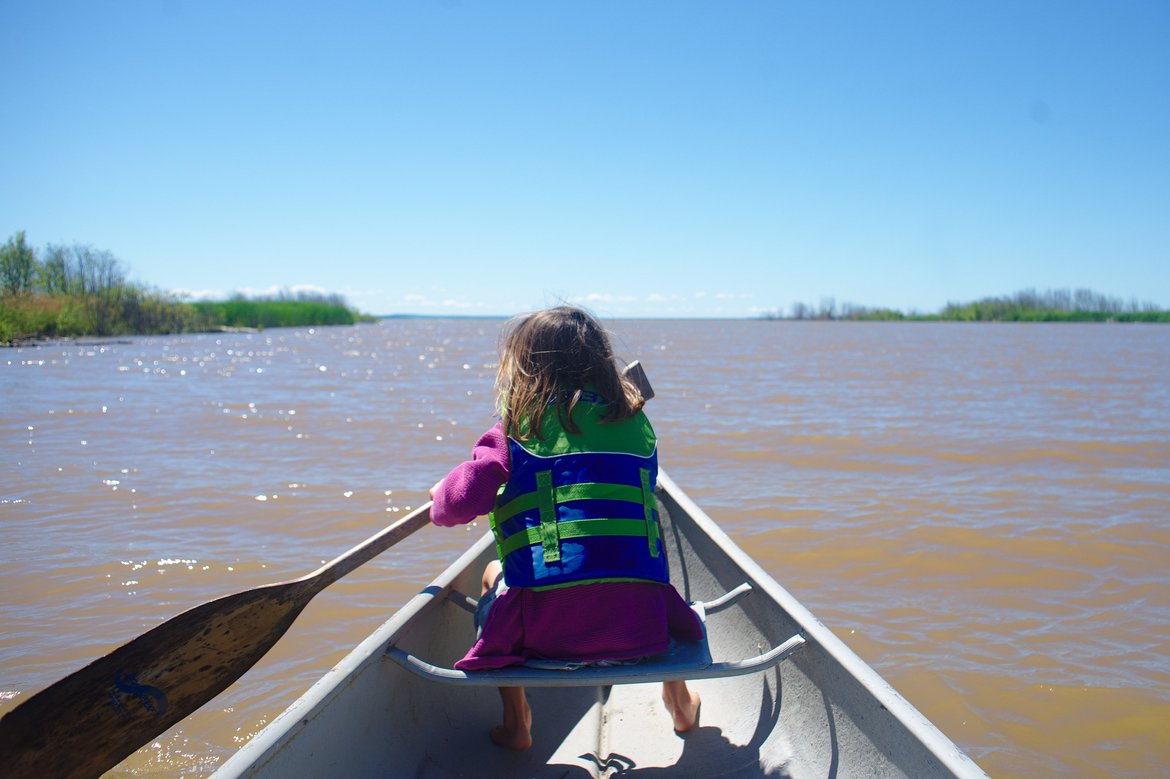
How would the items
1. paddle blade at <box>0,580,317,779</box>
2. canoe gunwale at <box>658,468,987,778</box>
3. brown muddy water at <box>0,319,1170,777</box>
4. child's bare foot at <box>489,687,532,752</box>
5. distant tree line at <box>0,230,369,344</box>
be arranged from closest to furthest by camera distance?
1. canoe gunwale at <box>658,468,987,778</box>
2. paddle blade at <box>0,580,317,779</box>
3. child's bare foot at <box>489,687,532,752</box>
4. brown muddy water at <box>0,319,1170,777</box>
5. distant tree line at <box>0,230,369,344</box>

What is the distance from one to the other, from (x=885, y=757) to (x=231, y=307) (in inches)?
2107

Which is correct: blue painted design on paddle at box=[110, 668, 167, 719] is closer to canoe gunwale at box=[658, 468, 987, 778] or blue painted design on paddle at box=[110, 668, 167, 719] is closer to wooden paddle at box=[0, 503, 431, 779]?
wooden paddle at box=[0, 503, 431, 779]

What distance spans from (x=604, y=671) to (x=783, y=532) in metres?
3.33

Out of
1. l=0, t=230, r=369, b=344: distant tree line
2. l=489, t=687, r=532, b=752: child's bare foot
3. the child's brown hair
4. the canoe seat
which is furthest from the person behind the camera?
l=0, t=230, r=369, b=344: distant tree line

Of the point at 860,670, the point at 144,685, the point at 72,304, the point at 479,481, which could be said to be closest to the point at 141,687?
the point at 144,685

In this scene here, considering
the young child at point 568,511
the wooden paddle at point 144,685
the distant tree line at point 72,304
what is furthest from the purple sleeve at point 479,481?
the distant tree line at point 72,304

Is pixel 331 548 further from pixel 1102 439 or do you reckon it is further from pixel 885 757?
pixel 1102 439

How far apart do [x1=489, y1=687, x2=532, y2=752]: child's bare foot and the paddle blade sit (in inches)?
26.2

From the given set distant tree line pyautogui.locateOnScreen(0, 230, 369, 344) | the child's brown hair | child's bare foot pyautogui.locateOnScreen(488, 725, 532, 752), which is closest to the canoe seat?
child's bare foot pyautogui.locateOnScreen(488, 725, 532, 752)

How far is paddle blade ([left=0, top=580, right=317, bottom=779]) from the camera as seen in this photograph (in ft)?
5.43

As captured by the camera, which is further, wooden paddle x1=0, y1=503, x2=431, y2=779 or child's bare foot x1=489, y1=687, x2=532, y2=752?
child's bare foot x1=489, y1=687, x2=532, y2=752

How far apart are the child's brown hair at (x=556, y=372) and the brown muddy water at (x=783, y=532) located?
0.99m

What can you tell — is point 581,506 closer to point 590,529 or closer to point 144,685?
point 590,529

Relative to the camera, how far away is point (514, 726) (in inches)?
87.7
